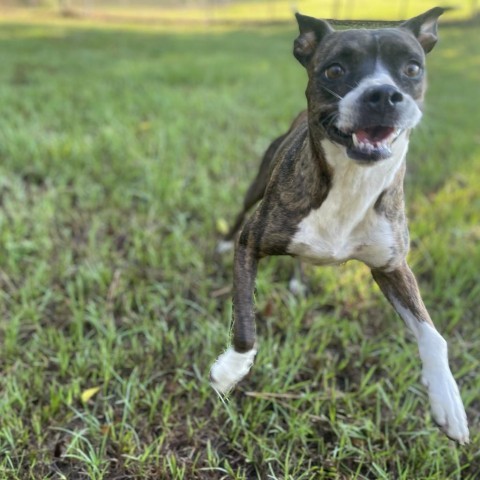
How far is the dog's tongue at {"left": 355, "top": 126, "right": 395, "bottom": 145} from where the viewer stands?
5.61ft

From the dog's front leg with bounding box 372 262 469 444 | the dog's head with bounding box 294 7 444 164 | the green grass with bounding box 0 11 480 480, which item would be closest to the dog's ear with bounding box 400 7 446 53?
the dog's head with bounding box 294 7 444 164

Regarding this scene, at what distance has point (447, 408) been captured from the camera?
1.95 meters

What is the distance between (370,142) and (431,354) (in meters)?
0.80

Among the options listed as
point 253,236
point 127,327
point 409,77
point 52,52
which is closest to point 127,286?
point 127,327

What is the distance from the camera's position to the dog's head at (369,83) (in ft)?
5.35

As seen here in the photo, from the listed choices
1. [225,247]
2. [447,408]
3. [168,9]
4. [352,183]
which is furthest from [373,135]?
[168,9]

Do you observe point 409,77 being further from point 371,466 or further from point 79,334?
point 79,334

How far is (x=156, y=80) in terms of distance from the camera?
7.58 metres

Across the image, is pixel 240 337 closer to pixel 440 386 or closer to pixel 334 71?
pixel 440 386

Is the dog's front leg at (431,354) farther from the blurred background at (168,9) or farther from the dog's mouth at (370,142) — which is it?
the blurred background at (168,9)

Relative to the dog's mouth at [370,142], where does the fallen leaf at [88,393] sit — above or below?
below

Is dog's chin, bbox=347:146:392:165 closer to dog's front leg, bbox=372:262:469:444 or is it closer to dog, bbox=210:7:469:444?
dog, bbox=210:7:469:444

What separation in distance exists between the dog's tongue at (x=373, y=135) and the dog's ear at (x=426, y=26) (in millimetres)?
343

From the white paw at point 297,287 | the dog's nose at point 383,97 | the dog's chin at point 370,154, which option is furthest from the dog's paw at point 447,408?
the white paw at point 297,287
